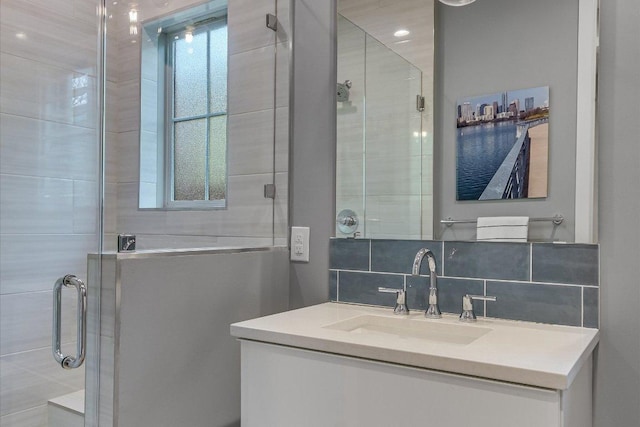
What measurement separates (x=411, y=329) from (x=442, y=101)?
688mm

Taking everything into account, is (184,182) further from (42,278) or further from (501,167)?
(501,167)

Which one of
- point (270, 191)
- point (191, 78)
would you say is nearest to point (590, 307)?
point (270, 191)

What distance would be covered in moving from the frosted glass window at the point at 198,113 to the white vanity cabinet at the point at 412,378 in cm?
71

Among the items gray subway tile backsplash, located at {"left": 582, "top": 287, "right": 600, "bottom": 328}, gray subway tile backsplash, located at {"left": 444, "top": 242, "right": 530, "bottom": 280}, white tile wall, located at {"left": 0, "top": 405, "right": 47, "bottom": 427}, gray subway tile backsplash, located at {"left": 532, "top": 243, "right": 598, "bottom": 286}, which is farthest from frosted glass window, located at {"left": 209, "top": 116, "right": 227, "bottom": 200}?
gray subway tile backsplash, located at {"left": 582, "top": 287, "right": 600, "bottom": 328}

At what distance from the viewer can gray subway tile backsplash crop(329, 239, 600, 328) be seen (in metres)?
1.29

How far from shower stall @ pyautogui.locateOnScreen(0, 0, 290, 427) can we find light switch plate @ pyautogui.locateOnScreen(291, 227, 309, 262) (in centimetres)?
4

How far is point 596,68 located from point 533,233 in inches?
18.1

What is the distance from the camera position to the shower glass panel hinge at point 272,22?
187 centimetres

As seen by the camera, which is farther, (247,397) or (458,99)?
(458,99)

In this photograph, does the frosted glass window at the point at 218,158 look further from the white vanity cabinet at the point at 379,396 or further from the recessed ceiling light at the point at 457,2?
the recessed ceiling light at the point at 457,2

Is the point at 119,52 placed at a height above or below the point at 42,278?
above

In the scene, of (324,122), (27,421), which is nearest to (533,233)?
(324,122)

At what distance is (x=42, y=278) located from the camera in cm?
183

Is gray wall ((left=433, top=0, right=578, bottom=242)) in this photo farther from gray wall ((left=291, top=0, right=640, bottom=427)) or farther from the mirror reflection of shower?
the mirror reflection of shower
